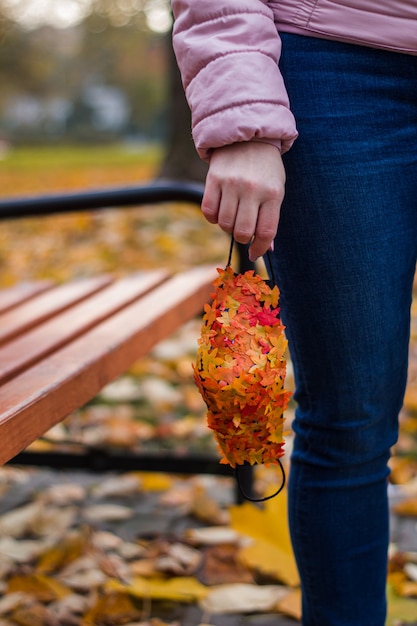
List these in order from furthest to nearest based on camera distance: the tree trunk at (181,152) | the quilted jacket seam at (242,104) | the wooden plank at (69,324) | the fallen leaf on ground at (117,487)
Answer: the tree trunk at (181,152) < the fallen leaf on ground at (117,487) < the wooden plank at (69,324) < the quilted jacket seam at (242,104)

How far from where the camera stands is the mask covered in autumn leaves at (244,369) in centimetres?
111

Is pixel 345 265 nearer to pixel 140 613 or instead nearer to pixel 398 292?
pixel 398 292

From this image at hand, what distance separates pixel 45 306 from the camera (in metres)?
2.14

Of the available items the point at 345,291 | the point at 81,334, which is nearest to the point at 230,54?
the point at 345,291

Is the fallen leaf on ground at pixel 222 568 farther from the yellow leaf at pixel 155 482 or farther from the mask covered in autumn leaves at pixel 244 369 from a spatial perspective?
the mask covered in autumn leaves at pixel 244 369

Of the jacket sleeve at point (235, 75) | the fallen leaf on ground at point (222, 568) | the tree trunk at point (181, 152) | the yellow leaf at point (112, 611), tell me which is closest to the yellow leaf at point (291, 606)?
the fallen leaf on ground at point (222, 568)

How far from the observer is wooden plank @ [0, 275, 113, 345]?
74.2 inches

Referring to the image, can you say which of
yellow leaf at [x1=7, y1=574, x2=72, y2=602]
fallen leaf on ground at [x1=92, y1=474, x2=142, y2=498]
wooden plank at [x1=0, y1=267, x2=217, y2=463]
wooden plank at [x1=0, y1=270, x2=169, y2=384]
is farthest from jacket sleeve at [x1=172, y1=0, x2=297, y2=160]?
fallen leaf on ground at [x1=92, y1=474, x2=142, y2=498]

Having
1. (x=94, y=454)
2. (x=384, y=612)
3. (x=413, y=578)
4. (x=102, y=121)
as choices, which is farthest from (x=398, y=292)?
(x=102, y=121)

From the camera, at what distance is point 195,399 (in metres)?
3.10

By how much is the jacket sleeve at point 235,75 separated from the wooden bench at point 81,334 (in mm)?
476

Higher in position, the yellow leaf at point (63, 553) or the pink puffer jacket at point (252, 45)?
the pink puffer jacket at point (252, 45)

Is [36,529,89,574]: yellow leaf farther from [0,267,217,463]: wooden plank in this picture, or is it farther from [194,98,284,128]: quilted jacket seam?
[194,98,284,128]: quilted jacket seam

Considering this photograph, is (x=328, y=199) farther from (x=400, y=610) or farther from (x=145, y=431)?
(x=145, y=431)
